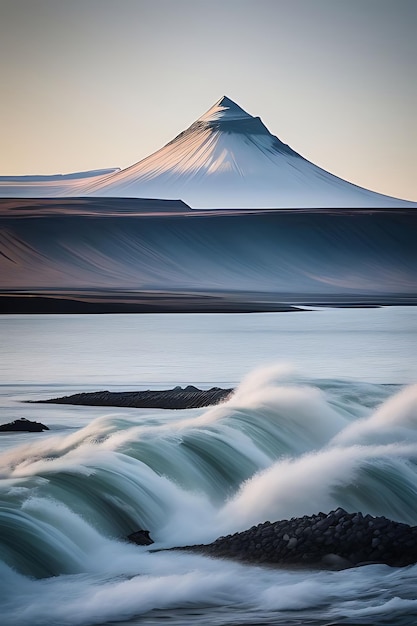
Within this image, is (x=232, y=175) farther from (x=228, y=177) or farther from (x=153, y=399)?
(x=153, y=399)

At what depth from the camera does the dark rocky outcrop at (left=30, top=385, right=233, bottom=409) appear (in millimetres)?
18875

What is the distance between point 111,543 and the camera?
10.5m

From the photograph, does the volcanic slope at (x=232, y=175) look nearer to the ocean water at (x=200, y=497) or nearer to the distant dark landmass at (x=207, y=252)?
the distant dark landmass at (x=207, y=252)

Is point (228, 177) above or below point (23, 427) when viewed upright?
above

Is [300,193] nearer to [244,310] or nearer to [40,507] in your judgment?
[244,310]

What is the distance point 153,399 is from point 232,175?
4368 inches

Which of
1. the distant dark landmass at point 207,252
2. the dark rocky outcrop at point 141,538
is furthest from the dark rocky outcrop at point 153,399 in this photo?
the distant dark landmass at point 207,252

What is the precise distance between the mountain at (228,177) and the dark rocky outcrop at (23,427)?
9422 centimetres

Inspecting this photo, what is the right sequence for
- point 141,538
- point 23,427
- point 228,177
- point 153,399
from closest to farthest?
1. point 141,538
2. point 23,427
3. point 153,399
4. point 228,177

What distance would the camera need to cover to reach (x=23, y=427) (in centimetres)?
1638

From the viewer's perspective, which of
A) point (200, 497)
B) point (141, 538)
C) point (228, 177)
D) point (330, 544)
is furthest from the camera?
point (228, 177)

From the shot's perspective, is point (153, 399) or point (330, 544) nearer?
point (330, 544)

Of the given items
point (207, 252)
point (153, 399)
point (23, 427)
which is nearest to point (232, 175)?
point (207, 252)

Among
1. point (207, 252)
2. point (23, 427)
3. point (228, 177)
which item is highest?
point (228, 177)
